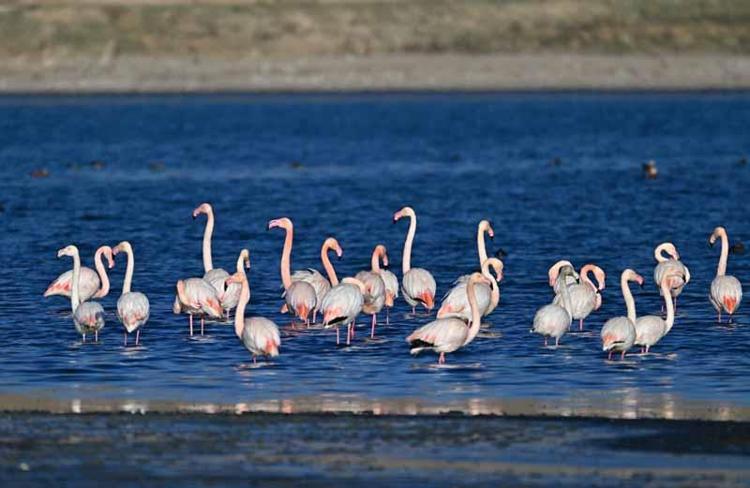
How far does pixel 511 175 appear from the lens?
4766 centimetres

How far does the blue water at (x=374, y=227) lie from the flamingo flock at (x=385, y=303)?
0.24m

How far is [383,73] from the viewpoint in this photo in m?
105

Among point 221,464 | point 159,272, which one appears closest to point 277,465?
point 221,464

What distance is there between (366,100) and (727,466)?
93.7m

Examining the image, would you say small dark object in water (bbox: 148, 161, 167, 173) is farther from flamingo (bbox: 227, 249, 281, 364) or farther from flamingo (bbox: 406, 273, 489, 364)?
flamingo (bbox: 406, 273, 489, 364)

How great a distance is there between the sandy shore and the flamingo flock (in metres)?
81.3

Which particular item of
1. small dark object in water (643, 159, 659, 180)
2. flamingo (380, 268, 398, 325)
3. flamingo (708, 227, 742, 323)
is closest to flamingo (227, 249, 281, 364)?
flamingo (380, 268, 398, 325)

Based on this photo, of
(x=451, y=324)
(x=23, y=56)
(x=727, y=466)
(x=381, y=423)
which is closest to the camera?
(x=727, y=466)

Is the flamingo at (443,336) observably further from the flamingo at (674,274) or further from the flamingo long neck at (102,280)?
the flamingo long neck at (102,280)

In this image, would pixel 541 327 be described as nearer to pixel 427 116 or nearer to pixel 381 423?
pixel 381 423

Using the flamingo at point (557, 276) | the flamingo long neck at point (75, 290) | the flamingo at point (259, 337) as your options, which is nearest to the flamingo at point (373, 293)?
the flamingo at point (557, 276)

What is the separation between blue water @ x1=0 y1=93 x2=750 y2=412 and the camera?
16797mm

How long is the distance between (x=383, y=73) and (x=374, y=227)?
2837 inches

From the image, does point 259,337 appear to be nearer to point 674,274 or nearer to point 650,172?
point 674,274
